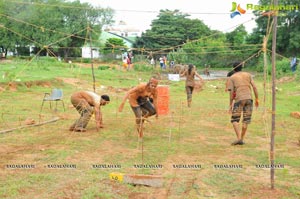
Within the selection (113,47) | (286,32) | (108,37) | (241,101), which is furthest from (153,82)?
(108,37)

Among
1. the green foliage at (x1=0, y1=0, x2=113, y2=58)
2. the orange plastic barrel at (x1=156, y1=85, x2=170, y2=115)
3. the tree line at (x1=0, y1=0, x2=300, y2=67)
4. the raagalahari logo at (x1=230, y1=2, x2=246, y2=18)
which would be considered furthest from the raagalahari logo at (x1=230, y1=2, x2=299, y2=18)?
the green foliage at (x1=0, y1=0, x2=113, y2=58)

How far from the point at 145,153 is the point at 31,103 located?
23.1 ft

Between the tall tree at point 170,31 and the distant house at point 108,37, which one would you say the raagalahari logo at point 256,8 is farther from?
the tall tree at point 170,31

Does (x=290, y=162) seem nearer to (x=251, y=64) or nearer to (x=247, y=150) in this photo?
(x=247, y=150)

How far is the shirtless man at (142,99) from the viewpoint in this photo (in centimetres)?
731

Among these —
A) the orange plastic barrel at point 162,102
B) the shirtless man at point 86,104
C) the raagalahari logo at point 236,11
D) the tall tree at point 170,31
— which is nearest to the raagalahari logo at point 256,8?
the raagalahari logo at point 236,11

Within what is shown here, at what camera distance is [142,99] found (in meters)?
7.56

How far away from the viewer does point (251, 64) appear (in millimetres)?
31359

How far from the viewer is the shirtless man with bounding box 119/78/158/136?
24.0 ft

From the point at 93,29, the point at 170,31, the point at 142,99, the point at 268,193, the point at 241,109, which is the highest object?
the point at 170,31

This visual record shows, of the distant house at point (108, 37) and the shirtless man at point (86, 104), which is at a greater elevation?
the distant house at point (108, 37)

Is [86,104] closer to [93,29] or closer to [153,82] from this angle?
[153,82]

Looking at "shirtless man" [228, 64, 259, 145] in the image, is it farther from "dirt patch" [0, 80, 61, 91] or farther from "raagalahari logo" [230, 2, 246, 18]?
"dirt patch" [0, 80, 61, 91]

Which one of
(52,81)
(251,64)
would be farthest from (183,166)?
(251,64)
